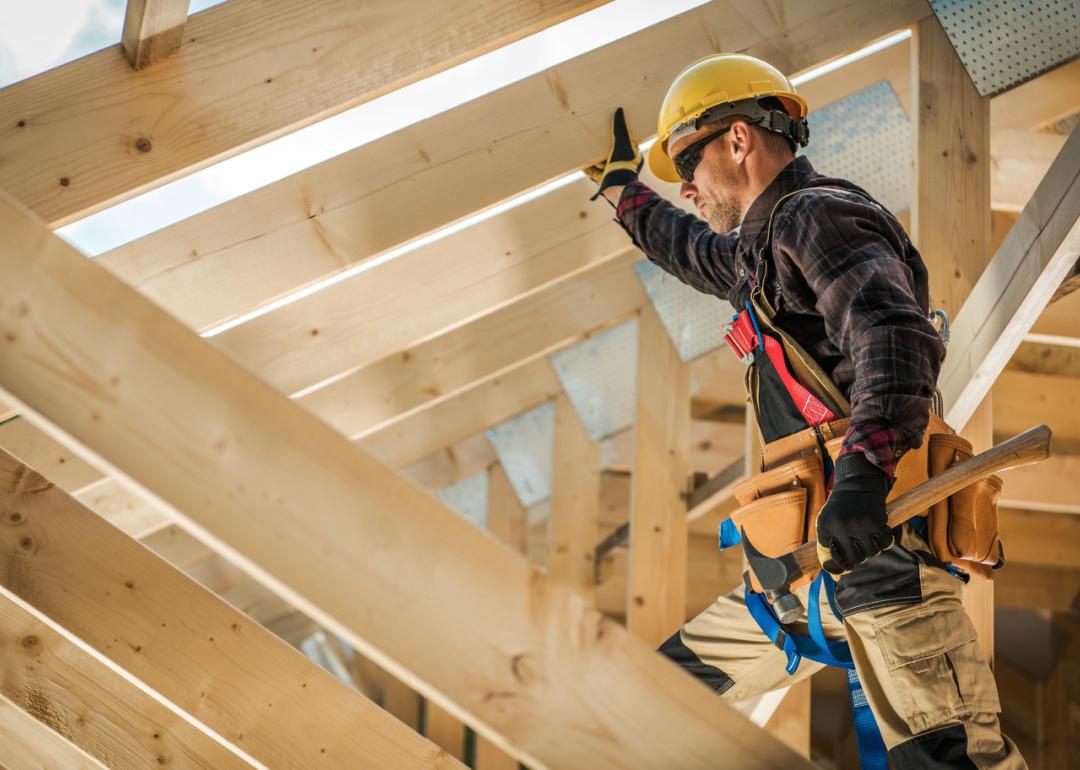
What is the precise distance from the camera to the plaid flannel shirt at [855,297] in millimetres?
1659

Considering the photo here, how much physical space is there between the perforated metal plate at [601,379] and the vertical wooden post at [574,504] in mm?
144

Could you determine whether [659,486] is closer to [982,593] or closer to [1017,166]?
[1017,166]

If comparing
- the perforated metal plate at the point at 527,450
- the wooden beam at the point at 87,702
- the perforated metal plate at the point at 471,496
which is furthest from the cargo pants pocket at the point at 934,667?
the perforated metal plate at the point at 471,496

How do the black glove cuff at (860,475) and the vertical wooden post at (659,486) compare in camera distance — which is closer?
the black glove cuff at (860,475)

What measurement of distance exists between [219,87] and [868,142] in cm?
194

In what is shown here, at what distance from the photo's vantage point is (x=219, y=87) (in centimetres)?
212

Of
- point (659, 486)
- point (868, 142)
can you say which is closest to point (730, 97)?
point (868, 142)

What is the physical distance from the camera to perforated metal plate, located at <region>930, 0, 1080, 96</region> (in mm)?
2721

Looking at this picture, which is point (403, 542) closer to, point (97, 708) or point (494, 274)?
point (97, 708)

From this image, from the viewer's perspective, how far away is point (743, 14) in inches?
108

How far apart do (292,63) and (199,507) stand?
1.31 m

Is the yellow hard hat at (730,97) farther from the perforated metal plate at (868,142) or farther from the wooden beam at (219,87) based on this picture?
the perforated metal plate at (868,142)

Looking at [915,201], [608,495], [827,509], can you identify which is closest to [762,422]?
[827,509]

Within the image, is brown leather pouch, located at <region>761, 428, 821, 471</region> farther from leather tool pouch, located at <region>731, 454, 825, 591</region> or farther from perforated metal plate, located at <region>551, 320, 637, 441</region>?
perforated metal plate, located at <region>551, 320, 637, 441</region>
